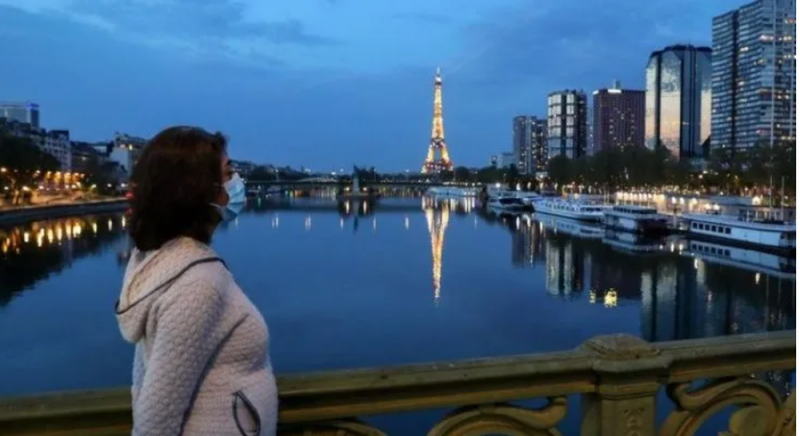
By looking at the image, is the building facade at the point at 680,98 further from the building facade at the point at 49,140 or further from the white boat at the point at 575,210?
the building facade at the point at 49,140

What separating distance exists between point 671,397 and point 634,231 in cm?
5735

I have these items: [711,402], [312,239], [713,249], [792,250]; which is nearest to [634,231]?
[713,249]

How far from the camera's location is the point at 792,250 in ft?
137

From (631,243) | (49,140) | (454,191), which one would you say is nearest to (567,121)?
(454,191)

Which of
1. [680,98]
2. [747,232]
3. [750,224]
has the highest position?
[680,98]

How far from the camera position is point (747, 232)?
46.5 m

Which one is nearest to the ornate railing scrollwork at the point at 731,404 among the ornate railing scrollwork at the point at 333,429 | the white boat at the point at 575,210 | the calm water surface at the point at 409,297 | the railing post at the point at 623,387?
the railing post at the point at 623,387

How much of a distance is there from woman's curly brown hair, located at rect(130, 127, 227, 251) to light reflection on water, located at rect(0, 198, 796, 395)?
6.01 meters

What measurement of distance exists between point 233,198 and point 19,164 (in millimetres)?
80077

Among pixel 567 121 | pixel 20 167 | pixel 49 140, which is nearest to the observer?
pixel 20 167

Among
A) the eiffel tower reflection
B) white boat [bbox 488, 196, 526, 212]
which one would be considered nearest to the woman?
the eiffel tower reflection

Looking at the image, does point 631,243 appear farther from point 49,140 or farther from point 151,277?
point 49,140

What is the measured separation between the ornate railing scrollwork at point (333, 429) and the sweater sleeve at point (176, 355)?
22.3 inches

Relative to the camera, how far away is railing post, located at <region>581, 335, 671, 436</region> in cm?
255
